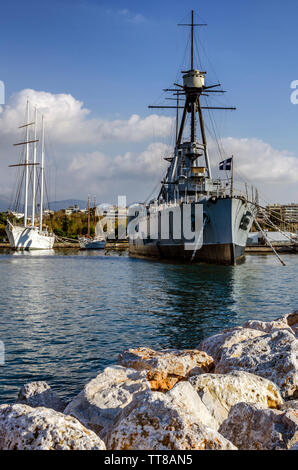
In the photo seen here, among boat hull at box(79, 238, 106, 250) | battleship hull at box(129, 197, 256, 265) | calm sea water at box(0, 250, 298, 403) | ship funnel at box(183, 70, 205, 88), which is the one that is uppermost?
ship funnel at box(183, 70, 205, 88)

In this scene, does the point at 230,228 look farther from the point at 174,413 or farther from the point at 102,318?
the point at 174,413

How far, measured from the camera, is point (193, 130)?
52500 mm

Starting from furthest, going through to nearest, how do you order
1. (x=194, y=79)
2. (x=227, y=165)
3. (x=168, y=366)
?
(x=194, y=79) < (x=227, y=165) < (x=168, y=366)

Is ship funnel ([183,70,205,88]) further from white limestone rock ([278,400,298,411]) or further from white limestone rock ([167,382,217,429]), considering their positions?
white limestone rock ([167,382,217,429])

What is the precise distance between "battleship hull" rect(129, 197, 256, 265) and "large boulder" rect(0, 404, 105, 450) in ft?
111

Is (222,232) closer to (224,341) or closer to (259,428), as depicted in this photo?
(224,341)

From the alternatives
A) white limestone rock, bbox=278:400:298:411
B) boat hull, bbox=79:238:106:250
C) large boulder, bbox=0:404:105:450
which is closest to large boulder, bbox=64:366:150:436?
large boulder, bbox=0:404:105:450

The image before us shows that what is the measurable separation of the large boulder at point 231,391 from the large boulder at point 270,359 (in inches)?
18.5

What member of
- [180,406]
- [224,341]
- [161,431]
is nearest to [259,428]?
[180,406]

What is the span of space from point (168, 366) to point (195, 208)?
34.4 metres

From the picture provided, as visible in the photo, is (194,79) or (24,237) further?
(24,237)

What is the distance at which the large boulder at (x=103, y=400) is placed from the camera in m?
5.32

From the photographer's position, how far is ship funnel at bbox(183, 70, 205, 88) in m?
51.9

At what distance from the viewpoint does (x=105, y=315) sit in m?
16.7
